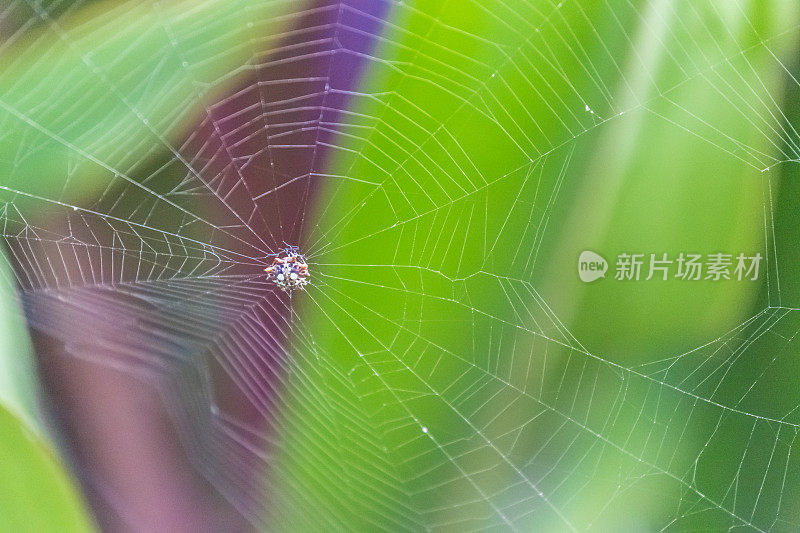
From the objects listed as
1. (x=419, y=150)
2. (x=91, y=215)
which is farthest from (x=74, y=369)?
(x=419, y=150)

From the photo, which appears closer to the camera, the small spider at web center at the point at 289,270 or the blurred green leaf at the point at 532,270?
the blurred green leaf at the point at 532,270

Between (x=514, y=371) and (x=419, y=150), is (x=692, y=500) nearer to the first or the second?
(x=514, y=371)

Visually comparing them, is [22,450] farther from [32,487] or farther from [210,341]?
[210,341]

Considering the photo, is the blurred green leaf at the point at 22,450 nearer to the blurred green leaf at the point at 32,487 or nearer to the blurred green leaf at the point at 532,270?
the blurred green leaf at the point at 32,487

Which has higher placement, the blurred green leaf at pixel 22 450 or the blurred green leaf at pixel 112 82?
the blurred green leaf at pixel 112 82

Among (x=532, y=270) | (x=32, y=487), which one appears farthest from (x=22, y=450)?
(x=532, y=270)

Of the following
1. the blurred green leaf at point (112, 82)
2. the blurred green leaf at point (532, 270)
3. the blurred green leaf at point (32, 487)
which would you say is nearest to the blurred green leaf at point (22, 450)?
the blurred green leaf at point (32, 487)
